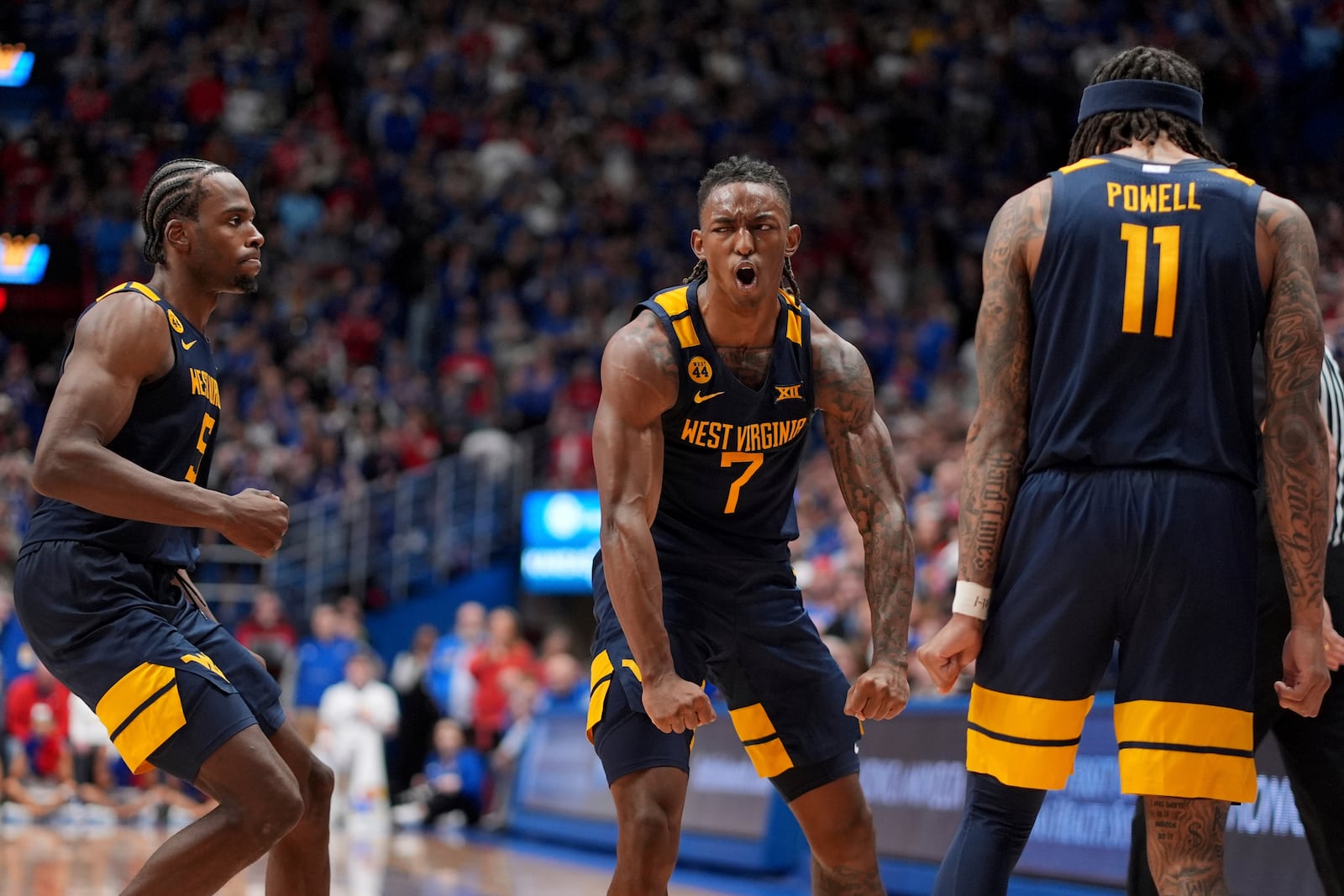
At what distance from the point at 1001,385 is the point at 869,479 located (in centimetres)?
71

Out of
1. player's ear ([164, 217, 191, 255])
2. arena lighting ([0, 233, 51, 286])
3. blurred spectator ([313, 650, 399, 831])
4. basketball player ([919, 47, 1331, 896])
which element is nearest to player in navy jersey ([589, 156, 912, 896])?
basketball player ([919, 47, 1331, 896])

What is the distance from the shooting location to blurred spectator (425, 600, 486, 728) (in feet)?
47.7

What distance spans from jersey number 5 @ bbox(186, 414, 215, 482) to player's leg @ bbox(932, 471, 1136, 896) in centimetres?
235

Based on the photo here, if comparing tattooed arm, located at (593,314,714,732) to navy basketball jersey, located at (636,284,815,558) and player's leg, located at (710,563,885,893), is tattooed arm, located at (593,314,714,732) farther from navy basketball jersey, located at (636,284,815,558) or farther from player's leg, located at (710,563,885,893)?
player's leg, located at (710,563,885,893)

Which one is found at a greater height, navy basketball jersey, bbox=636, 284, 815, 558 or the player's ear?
the player's ear

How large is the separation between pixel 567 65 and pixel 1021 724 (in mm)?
18642

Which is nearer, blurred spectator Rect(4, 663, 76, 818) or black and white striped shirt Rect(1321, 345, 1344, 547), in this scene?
black and white striped shirt Rect(1321, 345, 1344, 547)

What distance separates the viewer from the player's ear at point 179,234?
Result: 464 centimetres

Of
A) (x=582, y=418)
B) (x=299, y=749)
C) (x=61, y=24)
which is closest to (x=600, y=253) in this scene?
(x=582, y=418)

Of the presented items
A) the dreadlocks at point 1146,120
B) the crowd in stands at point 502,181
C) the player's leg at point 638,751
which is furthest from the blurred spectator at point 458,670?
the dreadlocks at point 1146,120

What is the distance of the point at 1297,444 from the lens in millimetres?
3557

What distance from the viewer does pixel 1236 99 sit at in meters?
16.5

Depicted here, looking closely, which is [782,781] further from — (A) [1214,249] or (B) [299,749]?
(A) [1214,249]

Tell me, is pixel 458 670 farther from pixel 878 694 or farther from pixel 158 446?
pixel 878 694
